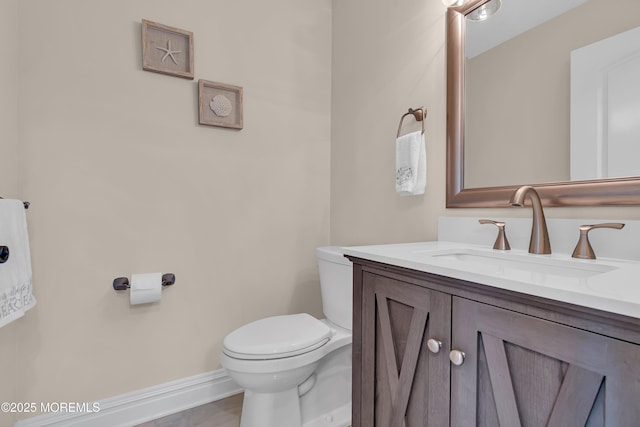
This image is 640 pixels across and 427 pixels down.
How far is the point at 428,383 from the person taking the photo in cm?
74

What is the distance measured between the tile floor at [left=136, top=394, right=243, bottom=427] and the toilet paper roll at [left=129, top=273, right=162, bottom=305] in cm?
60

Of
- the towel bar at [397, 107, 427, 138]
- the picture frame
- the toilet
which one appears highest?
the picture frame

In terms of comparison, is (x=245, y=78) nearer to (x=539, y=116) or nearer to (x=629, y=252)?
(x=539, y=116)

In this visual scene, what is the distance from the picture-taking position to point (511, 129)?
3.72 ft

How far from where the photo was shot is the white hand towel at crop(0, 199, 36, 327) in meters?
0.94

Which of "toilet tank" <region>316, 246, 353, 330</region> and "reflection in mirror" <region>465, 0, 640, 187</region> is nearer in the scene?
"reflection in mirror" <region>465, 0, 640, 187</region>

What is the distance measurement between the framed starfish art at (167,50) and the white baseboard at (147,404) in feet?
5.21

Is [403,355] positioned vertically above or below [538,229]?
below

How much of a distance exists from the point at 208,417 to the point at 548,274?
1625 mm

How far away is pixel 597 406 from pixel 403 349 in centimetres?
41

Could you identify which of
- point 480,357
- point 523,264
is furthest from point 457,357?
point 523,264

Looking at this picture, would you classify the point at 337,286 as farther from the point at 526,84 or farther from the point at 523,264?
the point at 526,84

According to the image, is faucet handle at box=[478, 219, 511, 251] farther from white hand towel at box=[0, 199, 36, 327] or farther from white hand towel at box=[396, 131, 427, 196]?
white hand towel at box=[0, 199, 36, 327]

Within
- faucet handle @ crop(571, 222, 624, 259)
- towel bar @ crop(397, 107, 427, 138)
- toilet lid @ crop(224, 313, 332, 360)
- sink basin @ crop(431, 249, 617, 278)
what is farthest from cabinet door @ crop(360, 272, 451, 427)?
towel bar @ crop(397, 107, 427, 138)
